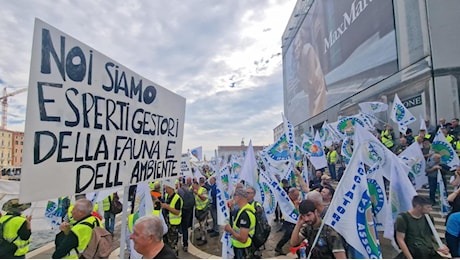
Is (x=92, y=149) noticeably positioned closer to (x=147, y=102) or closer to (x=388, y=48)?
(x=147, y=102)

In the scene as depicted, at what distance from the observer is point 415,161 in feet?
23.2

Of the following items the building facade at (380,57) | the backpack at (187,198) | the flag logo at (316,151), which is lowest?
the backpack at (187,198)

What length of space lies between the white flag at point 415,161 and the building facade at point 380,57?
680 centimetres

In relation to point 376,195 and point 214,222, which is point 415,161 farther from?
point 214,222

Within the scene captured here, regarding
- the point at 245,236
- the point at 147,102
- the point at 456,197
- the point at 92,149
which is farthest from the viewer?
the point at 456,197

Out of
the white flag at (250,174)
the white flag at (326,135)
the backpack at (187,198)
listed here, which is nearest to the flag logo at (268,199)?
the white flag at (250,174)

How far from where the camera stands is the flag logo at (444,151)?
727 cm

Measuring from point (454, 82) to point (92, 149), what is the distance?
14817 mm

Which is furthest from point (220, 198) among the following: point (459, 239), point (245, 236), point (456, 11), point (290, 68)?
point (290, 68)

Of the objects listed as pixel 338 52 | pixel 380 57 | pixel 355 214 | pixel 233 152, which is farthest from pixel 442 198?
pixel 233 152

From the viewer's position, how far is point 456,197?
4344 millimetres

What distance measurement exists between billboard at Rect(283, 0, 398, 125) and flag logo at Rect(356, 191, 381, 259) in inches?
587

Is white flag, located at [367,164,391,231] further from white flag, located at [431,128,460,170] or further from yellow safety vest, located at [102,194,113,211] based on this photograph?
yellow safety vest, located at [102,194,113,211]

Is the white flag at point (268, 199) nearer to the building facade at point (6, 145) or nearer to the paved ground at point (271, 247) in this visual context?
the paved ground at point (271, 247)
